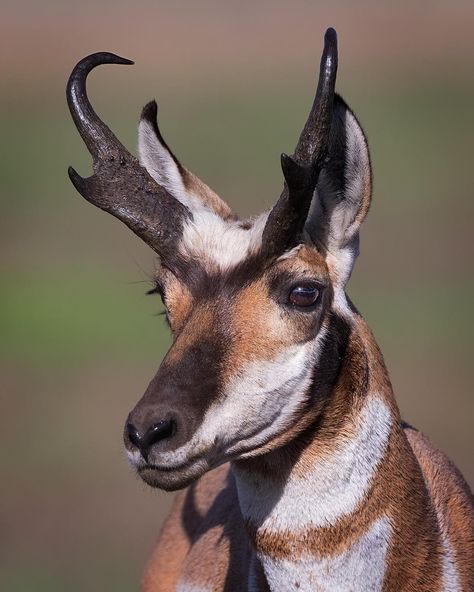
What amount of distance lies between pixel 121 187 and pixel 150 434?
4.47 ft

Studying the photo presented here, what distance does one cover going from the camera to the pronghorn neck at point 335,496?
18.1 ft

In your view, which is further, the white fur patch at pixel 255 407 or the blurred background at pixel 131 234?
the blurred background at pixel 131 234

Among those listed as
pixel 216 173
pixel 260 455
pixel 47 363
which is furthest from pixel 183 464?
pixel 216 173

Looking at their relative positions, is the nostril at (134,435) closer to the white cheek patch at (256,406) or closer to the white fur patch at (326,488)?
the white cheek patch at (256,406)

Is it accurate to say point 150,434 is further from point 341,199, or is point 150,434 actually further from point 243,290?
point 341,199

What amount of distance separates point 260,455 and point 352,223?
3.69ft

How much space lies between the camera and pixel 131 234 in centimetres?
2636

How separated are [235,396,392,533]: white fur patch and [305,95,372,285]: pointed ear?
700mm

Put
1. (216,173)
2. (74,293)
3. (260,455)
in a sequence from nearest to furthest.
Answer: (260,455) → (74,293) → (216,173)

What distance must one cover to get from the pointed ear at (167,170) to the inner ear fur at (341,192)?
22.3 inches

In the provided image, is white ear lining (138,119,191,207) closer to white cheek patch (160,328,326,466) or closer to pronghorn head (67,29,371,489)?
pronghorn head (67,29,371,489)

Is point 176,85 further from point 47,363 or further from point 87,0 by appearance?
point 47,363

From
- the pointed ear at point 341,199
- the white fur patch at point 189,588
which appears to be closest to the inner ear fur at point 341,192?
the pointed ear at point 341,199

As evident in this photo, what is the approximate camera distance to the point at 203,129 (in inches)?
1353
